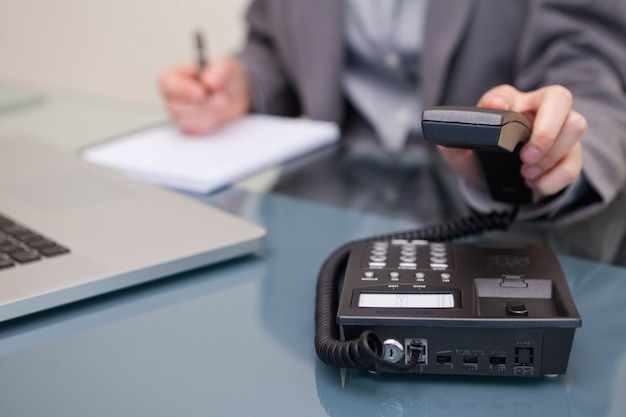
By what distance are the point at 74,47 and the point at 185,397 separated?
7.23 feet

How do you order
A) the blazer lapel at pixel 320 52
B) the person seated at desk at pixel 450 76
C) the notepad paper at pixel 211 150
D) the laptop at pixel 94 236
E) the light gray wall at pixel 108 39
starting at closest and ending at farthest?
the laptop at pixel 94 236, the person seated at desk at pixel 450 76, the notepad paper at pixel 211 150, the blazer lapel at pixel 320 52, the light gray wall at pixel 108 39

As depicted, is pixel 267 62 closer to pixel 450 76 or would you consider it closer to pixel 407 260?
pixel 450 76

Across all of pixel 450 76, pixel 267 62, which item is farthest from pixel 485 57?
pixel 267 62

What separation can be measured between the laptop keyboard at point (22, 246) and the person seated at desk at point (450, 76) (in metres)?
0.33

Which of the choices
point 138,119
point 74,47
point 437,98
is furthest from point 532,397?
point 74,47

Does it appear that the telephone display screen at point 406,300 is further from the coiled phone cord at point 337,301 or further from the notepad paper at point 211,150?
the notepad paper at point 211,150

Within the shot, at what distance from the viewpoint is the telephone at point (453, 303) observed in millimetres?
437

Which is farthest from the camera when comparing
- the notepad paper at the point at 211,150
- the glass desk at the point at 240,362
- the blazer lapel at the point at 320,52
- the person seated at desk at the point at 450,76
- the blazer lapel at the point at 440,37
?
the blazer lapel at the point at 320,52

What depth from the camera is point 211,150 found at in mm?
908

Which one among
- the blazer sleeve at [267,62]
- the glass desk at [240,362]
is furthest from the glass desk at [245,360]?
the blazer sleeve at [267,62]

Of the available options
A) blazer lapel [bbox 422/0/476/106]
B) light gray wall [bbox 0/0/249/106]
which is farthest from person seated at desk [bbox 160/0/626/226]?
light gray wall [bbox 0/0/249/106]

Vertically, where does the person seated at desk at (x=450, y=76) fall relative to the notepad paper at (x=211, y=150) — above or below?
above

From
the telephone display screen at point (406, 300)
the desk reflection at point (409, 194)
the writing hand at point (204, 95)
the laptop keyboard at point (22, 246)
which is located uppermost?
the telephone display screen at point (406, 300)

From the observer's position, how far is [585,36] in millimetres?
834
